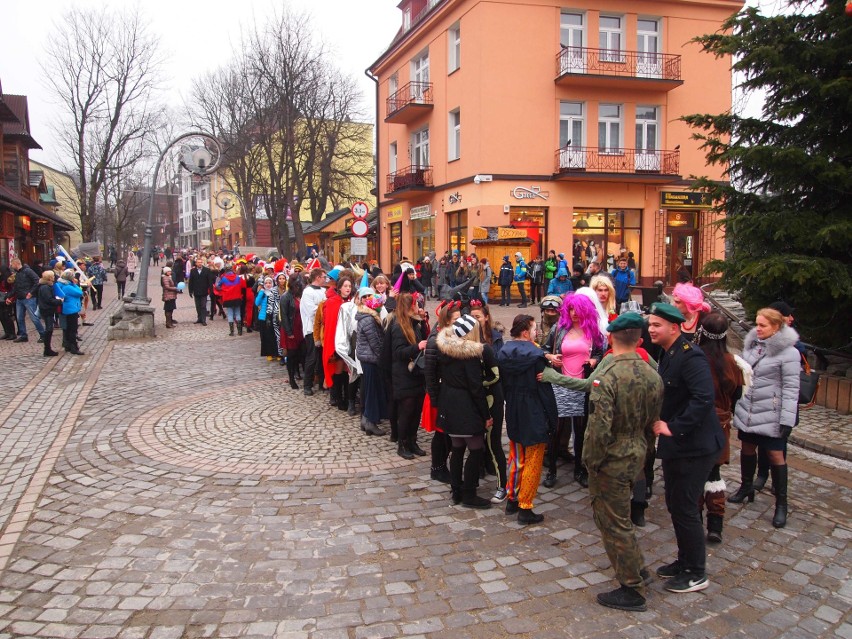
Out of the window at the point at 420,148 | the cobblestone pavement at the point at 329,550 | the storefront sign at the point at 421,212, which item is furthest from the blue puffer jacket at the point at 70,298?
the window at the point at 420,148

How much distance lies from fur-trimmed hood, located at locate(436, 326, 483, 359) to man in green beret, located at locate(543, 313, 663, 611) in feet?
4.60

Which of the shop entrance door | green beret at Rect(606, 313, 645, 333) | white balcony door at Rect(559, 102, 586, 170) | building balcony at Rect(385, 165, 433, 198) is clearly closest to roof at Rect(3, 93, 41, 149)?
building balcony at Rect(385, 165, 433, 198)

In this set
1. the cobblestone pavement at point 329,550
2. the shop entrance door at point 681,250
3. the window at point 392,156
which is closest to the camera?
the cobblestone pavement at point 329,550

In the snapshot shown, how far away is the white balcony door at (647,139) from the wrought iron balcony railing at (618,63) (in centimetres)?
146

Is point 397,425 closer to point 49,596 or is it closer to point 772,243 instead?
point 49,596

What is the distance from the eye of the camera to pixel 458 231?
1102 inches

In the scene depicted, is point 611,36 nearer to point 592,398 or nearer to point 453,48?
point 453,48

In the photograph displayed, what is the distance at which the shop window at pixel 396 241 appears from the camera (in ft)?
113

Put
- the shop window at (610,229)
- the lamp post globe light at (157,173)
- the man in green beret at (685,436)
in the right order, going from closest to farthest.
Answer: the man in green beret at (685,436)
the lamp post globe light at (157,173)
the shop window at (610,229)

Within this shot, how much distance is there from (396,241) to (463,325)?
3019cm

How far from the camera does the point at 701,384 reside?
383 cm

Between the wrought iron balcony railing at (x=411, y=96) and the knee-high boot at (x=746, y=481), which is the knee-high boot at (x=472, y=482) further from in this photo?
the wrought iron balcony railing at (x=411, y=96)

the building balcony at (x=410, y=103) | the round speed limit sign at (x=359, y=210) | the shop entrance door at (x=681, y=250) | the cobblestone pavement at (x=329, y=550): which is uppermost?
the building balcony at (x=410, y=103)

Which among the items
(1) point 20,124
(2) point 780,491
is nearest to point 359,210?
(2) point 780,491
